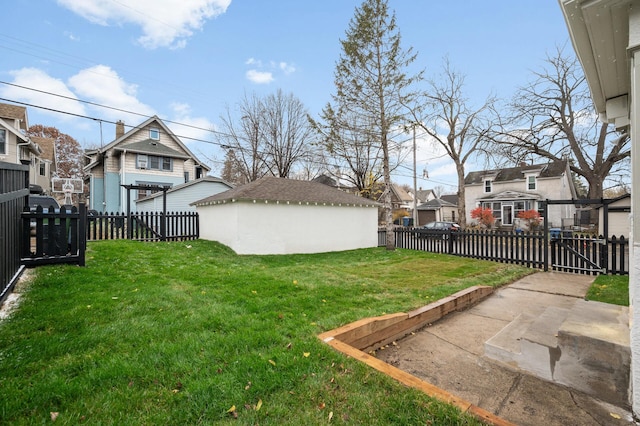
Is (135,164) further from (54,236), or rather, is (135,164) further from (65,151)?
(65,151)

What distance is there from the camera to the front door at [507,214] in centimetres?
2792

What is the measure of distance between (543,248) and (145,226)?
47.4ft

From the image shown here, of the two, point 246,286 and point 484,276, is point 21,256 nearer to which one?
point 246,286

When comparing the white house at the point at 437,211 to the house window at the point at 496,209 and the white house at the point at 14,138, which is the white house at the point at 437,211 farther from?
the white house at the point at 14,138

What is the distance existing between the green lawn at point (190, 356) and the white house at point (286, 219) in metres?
5.22

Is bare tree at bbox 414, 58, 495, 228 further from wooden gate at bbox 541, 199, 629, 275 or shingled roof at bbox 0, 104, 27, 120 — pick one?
shingled roof at bbox 0, 104, 27, 120

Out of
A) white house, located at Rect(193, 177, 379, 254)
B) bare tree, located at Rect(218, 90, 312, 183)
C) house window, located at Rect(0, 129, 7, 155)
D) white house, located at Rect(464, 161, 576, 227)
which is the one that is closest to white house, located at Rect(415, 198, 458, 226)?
white house, located at Rect(464, 161, 576, 227)

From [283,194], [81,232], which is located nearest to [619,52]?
[81,232]

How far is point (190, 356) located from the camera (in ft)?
8.57

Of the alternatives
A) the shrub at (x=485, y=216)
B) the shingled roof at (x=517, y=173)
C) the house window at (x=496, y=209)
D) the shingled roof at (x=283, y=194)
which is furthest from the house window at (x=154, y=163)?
the shingled roof at (x=517, y=173)

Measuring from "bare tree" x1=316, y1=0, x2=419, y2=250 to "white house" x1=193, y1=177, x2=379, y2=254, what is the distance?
1.64 m

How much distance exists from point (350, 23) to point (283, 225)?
30.9 ft

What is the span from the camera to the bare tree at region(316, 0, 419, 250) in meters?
12.5

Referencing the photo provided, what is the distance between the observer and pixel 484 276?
7242 mm
